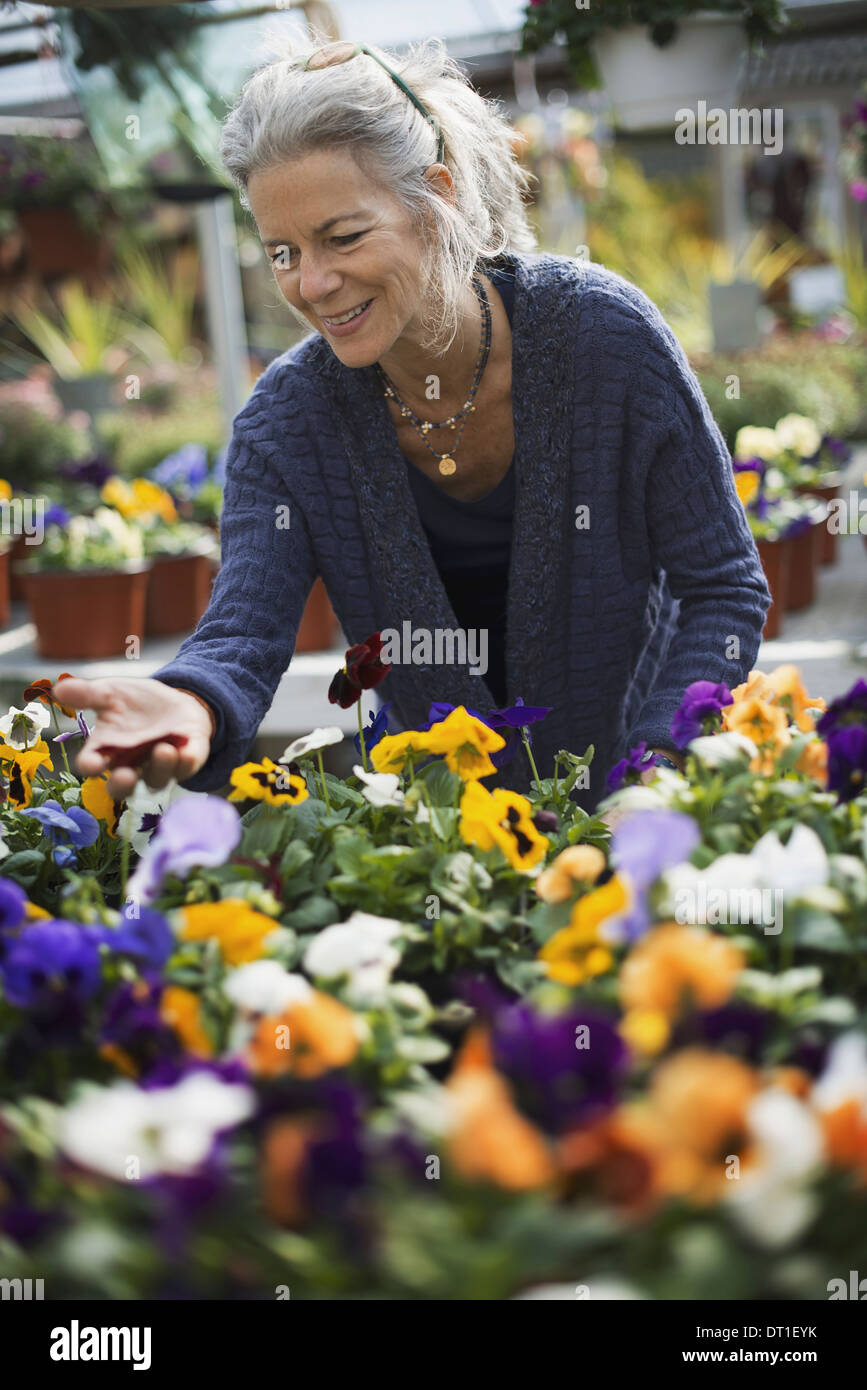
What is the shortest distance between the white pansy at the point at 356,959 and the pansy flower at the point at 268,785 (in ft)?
0.69

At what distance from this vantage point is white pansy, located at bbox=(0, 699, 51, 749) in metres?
1.32

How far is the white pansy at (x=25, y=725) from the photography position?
4.33ft

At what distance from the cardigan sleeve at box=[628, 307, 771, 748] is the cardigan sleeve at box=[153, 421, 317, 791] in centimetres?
41

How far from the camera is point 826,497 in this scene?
13.0 feet

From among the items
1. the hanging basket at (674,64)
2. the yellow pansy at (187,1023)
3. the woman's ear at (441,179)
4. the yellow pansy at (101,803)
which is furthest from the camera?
the hanging basket at (674,64)

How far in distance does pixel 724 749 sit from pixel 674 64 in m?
2.08

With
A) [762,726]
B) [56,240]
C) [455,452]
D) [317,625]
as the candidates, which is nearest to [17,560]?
[317,625]

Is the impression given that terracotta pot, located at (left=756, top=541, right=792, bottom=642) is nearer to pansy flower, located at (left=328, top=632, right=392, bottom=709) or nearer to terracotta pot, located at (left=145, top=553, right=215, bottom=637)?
terracotta pot, located at (left=145, top=553, right=215, bottom=637)

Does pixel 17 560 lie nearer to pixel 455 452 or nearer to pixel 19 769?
pixel 455 452

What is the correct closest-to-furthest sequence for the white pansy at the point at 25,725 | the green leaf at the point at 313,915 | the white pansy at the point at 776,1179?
the white pansy at the point at 776,1179, the green leaf at the point at 313,915, the white pansy at the point at 25,725

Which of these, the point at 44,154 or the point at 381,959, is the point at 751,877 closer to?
the point at 381,959

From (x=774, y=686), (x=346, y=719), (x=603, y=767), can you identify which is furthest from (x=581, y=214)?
(x=774, y=686)

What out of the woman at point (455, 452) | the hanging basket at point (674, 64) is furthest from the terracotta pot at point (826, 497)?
the woman at point (455, 452)

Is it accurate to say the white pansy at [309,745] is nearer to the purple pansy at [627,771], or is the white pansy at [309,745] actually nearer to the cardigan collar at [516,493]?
the purple pansy at [627,771]
